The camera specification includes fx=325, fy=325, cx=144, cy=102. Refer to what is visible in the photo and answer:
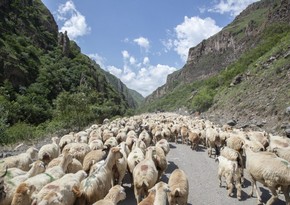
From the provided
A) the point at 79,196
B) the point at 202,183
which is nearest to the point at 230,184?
the point at 202,183

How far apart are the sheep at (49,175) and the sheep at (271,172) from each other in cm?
590

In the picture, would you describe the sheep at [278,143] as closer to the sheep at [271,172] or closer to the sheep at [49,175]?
the sheep at [271,172]

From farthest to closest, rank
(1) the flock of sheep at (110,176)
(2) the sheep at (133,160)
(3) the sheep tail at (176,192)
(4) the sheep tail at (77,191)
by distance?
1. (2) the sheep at (133,160)
2. (3) the sheep tail at (176,192)
3. (4) the sheep tail at (77,191)
4. (1) the flock of sheep at (110,176)

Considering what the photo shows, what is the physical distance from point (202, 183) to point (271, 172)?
12.8 ft

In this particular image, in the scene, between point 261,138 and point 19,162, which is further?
point 261,138

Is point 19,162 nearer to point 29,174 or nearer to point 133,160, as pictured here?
point 29,174

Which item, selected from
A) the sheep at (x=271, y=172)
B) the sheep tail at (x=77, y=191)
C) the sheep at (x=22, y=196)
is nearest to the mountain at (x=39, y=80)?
the sheep at (x=22, y=196)

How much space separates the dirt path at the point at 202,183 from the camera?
10.7m

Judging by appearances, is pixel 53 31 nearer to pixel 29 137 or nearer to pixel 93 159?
pixel 29 137

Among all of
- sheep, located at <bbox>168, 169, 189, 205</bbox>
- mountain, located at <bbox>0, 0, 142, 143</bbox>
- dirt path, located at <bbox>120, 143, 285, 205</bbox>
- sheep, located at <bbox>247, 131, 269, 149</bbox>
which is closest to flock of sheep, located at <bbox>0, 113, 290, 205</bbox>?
sheep, located at <bbox>168, 169, 189, 205</bbox>

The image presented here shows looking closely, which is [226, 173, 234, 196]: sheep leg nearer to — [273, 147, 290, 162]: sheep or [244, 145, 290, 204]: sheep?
[244, 145, 290, 204]: sheep

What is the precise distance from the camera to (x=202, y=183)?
1279 centimetres

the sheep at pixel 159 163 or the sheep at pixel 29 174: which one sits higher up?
the sheep at pixel 29 174

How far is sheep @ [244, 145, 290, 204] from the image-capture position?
9078mm
